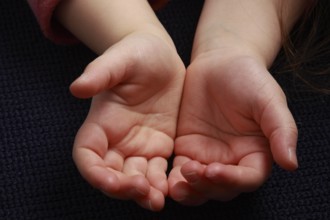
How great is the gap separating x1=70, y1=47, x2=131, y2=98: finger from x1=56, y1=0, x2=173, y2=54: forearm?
115 millimetres

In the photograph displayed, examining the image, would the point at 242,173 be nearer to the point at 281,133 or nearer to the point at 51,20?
the point at 281,133

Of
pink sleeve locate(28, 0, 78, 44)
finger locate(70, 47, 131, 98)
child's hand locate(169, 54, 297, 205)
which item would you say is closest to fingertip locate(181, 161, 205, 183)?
child's hand locate(169, 54, 297, 205)

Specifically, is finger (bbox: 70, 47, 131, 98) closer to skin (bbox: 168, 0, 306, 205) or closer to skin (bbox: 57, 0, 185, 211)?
skin (bbox: 57, 0, 185, 211)

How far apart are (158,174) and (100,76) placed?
120 millimetres

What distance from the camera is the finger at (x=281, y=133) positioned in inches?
16.5

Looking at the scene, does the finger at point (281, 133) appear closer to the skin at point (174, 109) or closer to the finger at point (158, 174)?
the skin at point (174, 109)

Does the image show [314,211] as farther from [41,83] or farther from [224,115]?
[41,83]

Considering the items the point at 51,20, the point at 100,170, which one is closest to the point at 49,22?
the point at 51,20

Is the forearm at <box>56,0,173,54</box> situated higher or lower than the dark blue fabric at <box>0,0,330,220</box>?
higher

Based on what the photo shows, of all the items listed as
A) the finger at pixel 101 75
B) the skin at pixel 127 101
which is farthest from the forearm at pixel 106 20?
the finger at pixel 101 75

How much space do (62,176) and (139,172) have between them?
0.42ft

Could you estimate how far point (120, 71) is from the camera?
46 centimetres

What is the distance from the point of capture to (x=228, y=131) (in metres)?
0.51

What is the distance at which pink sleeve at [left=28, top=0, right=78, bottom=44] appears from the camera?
0.60m
